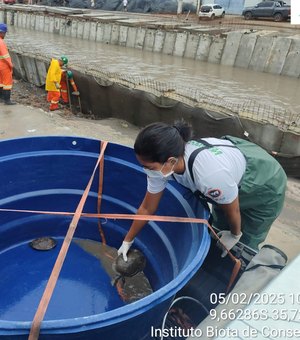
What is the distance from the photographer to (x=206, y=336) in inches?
49.7

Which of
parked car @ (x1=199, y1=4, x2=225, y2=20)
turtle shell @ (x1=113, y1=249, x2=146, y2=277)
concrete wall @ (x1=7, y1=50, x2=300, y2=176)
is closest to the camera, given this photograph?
turtle shell @ (x1=113, y1=249, x2=146, y2=277)

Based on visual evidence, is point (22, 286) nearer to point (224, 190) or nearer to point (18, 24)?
point (224, 190)

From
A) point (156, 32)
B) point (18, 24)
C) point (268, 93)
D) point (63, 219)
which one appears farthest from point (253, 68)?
point (18, 24)

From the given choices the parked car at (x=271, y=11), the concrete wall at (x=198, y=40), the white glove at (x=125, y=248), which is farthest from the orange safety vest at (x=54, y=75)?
the parked car at (x=271, y=11)

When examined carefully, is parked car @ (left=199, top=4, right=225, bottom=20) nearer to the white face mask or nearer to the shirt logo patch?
the white face mask

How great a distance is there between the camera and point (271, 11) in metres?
22.8

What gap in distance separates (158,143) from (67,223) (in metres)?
2.08

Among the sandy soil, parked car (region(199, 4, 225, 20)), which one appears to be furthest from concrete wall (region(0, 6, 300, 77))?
the sandy soil

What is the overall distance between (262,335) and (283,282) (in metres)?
0.25

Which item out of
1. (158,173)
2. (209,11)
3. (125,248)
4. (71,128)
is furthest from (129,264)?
(209,11)

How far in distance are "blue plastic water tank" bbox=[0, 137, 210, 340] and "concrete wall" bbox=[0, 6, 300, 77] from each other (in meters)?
11.5

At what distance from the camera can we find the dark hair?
5.88ft

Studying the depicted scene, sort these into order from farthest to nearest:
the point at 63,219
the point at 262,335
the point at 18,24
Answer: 1. the point at 18,24
2. the point at 63,219
3. the point at 262,335

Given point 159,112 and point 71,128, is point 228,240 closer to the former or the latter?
point 159,112
